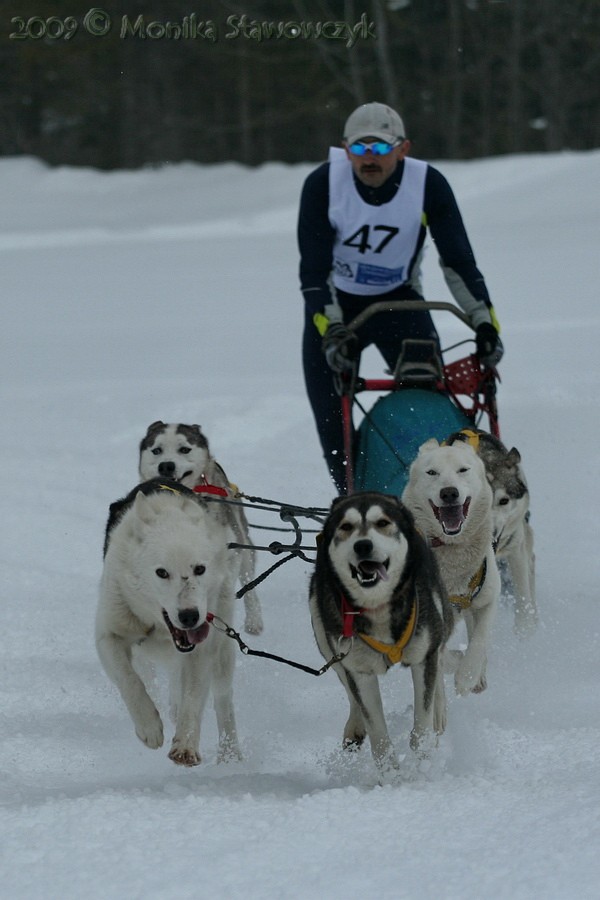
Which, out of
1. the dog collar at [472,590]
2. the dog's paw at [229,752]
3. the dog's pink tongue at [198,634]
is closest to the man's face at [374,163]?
the dog collar at [472,590]

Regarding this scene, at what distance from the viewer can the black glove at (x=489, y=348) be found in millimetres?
4230

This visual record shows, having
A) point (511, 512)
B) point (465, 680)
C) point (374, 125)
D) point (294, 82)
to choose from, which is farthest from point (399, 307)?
point (294, 82)

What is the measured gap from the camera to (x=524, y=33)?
21453mm

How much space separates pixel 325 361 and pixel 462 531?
1.18 meters

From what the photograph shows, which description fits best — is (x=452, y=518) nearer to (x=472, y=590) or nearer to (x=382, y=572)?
(x=472, y=590)

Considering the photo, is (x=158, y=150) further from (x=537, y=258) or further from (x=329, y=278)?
(x=329, y=278)

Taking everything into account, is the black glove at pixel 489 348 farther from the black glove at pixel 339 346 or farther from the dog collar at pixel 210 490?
the dog collar at pixel 210 490

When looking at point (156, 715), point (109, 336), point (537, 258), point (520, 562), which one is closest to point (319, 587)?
point (156, 715)

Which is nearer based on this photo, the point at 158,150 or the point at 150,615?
the point at 150,615

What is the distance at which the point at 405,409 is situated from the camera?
409cm

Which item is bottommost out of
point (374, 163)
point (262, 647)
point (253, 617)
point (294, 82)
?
point (262, 647)

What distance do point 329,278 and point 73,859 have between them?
2.62 m

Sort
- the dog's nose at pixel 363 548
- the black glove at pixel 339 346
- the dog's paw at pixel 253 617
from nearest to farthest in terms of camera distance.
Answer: the dog's nose at pixel 363 548, the black glove at pixel 339 346, the dog's paw at pixel 253 617

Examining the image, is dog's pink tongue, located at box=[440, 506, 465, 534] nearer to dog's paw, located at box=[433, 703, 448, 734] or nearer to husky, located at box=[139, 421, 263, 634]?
dog's paw, located at box=[433, 703, 448, 734]
